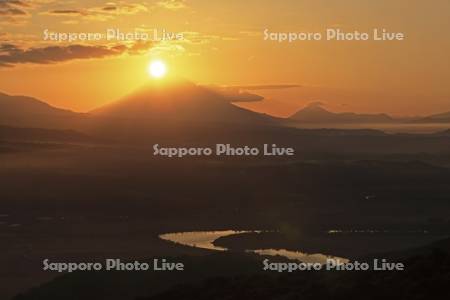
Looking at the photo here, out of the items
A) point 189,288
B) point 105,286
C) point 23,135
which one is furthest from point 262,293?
point 23,135

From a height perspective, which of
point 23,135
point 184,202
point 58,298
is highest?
point 23,135

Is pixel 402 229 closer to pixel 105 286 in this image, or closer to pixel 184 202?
pixel 184 202

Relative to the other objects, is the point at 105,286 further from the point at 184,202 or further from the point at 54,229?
the point at 184,202

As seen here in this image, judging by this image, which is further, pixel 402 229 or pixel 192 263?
pixel 402 229

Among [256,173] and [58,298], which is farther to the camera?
[256,173]

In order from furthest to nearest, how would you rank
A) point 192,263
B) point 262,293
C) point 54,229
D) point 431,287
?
point 54,229
point 192,263
point 262,293
point 431,287

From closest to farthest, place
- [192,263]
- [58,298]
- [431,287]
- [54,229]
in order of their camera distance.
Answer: [431,287] < [58,298] < [192,263] < [54,229]

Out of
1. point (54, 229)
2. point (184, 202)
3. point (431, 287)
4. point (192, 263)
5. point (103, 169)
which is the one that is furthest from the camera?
point (103, 169)

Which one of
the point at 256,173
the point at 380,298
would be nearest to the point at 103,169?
the point at 256,173

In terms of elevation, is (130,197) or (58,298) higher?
(130,197)
